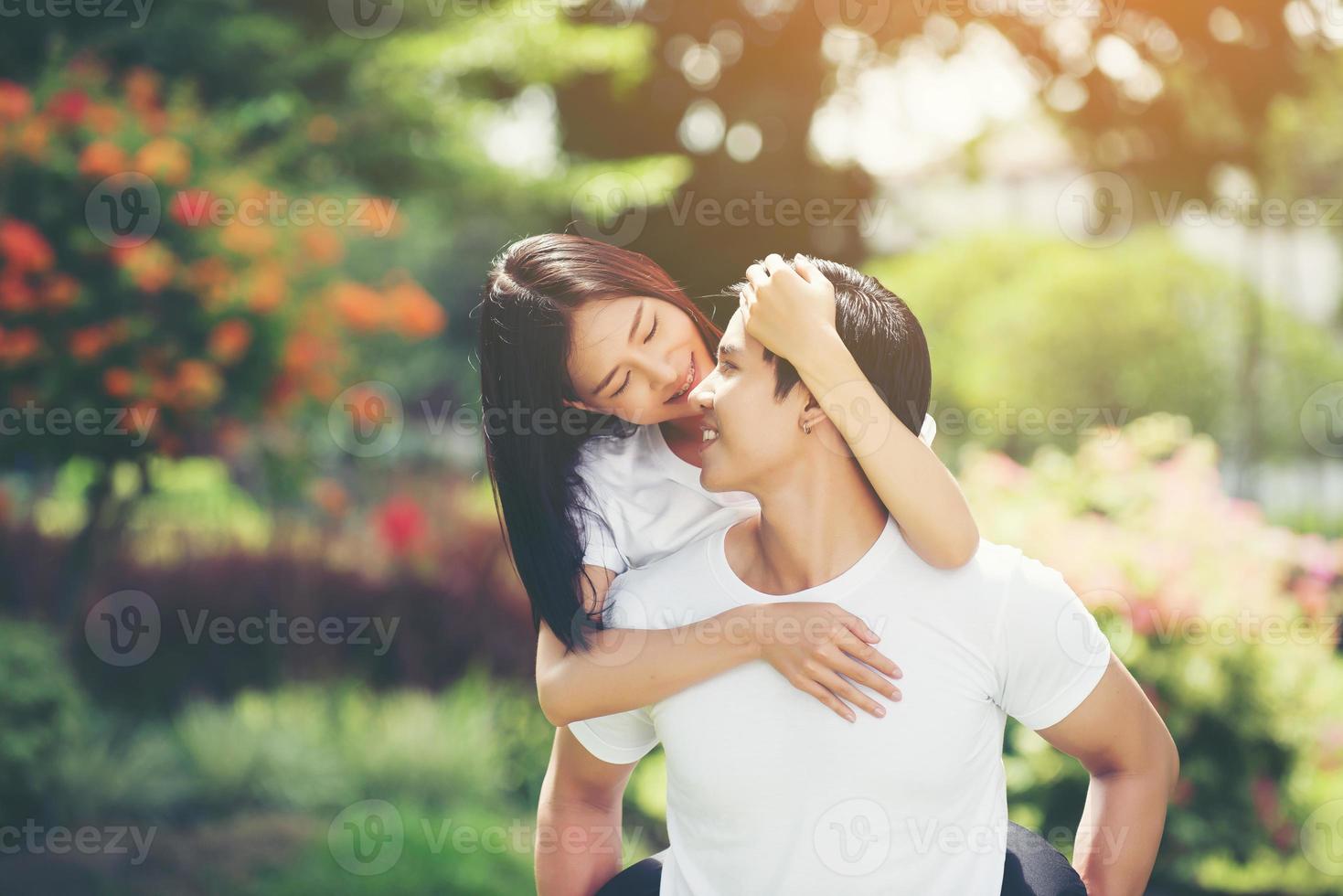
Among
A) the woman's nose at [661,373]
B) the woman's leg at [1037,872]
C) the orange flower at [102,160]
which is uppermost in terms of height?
the woman's nose at [661,373]

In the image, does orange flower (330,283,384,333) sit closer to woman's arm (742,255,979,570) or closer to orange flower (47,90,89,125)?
orange flower (47,90,89,125)

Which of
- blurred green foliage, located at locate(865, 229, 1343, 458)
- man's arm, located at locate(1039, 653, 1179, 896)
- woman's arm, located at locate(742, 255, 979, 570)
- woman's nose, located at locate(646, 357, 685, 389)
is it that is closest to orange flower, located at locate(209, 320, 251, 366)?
woman's nose, located at locate(646, 357, 685, 389)

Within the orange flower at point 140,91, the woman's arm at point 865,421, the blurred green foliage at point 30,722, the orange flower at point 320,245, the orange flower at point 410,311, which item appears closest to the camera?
the woman's arm at point 865,421

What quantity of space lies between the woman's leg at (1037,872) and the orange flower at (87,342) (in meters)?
4.51

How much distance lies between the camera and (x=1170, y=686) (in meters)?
4.16

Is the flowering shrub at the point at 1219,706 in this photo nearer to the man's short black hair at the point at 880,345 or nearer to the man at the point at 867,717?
the man at the point at 867,717

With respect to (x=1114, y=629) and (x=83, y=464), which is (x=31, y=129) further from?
(x=1114, y=629)

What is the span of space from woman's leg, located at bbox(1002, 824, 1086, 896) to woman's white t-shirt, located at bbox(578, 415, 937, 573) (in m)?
0.75

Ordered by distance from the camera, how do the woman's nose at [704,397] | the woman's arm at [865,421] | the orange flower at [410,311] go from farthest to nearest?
the orange flower at [410,311]
the woman's nose at [704,397]
the woman's arm at [865,421]

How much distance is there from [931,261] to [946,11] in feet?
11.3

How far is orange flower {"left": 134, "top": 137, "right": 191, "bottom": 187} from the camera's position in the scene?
5051 millimetres

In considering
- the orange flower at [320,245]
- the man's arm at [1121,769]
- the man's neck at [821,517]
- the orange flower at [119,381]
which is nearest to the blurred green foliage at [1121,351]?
the orange flower at [320,245]

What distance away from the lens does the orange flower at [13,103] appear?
16.6ft

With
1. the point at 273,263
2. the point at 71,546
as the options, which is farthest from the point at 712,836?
the point at 71,546
